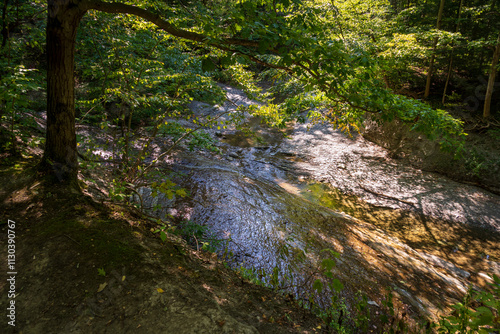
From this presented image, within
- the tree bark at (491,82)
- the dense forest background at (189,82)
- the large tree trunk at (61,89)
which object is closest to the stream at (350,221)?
the dense forest background at (189,82)

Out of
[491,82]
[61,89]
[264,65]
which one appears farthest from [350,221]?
[491,82]

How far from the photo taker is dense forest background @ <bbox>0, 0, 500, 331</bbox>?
2510mm

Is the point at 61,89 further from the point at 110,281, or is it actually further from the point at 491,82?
the point at 491,82

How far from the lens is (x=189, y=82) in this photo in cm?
422

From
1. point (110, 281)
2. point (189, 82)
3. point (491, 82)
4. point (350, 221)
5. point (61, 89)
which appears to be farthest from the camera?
point (491, 82)

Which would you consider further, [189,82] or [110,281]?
[189,82]

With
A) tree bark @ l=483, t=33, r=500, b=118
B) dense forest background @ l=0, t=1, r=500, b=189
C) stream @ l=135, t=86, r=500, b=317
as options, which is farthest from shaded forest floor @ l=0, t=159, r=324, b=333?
tree bark @ l=483, t=33, r=500, b=118

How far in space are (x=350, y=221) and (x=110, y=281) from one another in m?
5.33

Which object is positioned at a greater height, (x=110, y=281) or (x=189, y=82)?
(x=189, y=82)

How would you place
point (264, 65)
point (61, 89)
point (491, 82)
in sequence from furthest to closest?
point (491, 82)
point (264, 65)
point (61, 89)

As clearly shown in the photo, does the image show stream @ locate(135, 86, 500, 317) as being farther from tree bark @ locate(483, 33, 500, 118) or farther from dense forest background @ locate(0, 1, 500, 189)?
tree bark @ locate(483, 33, 500, 118)

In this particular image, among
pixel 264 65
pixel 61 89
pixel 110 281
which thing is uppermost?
pixel 264 65

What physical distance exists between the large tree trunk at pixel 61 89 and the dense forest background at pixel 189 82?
11 millimetres

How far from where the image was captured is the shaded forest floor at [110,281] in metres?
1.70
